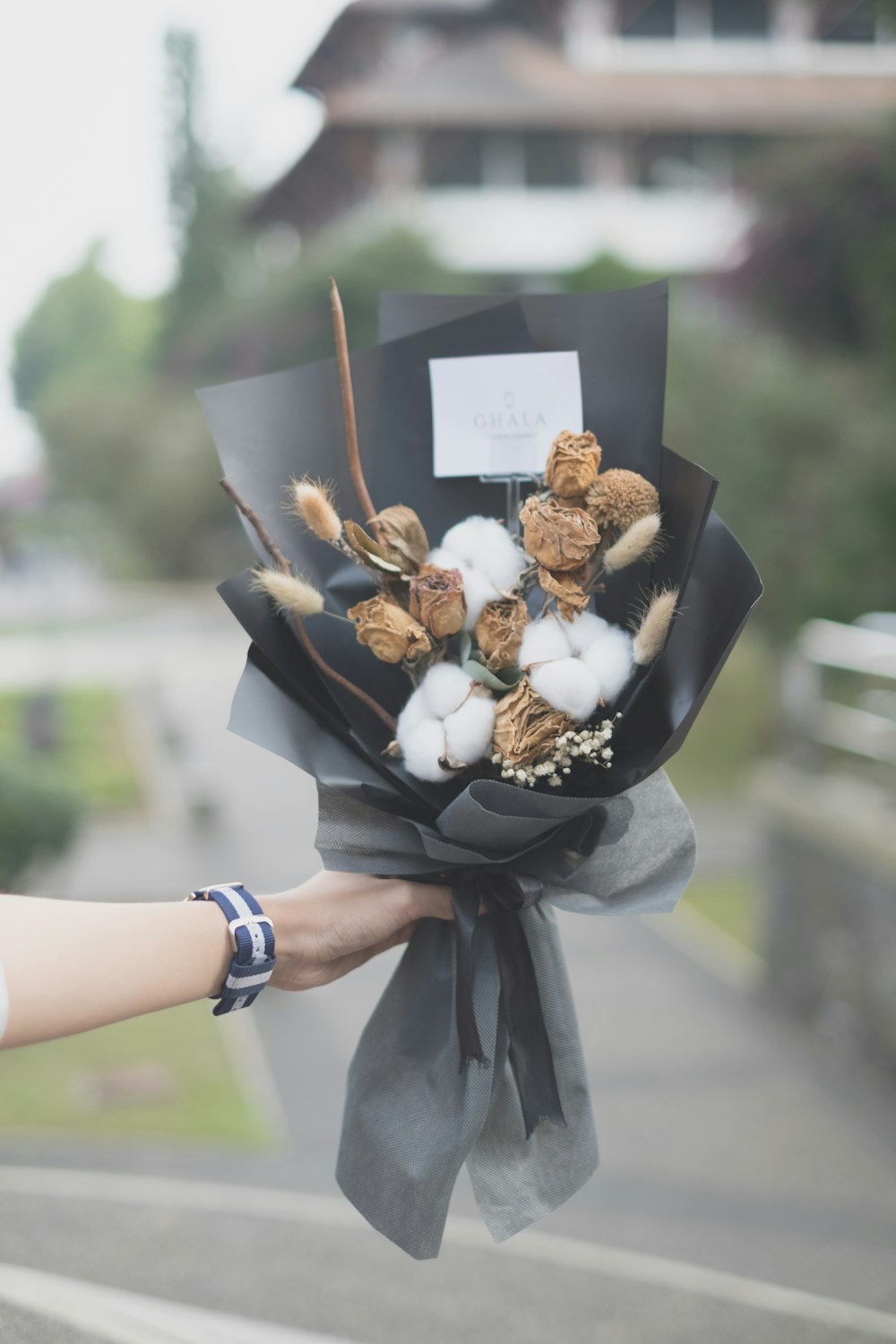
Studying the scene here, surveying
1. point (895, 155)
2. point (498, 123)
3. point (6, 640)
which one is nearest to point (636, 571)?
point (895, 155)

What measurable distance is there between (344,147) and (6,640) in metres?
12.7

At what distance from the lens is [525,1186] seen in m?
1.38

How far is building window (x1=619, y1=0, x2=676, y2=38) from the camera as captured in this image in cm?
2198

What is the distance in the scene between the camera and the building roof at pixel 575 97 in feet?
68.6

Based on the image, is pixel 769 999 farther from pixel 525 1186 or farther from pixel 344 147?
pixel 344 147

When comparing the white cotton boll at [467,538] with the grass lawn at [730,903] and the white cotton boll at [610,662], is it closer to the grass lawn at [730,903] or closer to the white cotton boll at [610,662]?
the white cotton boll at [610,662]

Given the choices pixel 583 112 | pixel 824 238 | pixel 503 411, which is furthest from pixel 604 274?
pixel 503 411

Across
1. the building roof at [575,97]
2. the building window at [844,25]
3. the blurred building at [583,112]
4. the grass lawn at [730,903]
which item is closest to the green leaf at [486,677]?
the grass lawn at [730,903]

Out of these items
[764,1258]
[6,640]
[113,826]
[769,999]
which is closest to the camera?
[764,1258]

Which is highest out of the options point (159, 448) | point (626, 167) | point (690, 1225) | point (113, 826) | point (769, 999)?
point (626, 167)

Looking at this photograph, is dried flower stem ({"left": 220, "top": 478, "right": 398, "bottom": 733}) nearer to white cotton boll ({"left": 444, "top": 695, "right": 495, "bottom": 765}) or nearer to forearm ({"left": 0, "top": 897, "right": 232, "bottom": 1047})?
white cotton boll ({"left": 444, "top": 695, "right": 495, "bottom": 765})

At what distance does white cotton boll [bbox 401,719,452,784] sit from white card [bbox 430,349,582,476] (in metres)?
0.32

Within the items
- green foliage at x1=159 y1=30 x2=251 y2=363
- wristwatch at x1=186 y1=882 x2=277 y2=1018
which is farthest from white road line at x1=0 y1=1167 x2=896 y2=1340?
green foliage at x1=159 y1=30 x2=251 y2=363

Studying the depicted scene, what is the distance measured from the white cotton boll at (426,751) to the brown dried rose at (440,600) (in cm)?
9
